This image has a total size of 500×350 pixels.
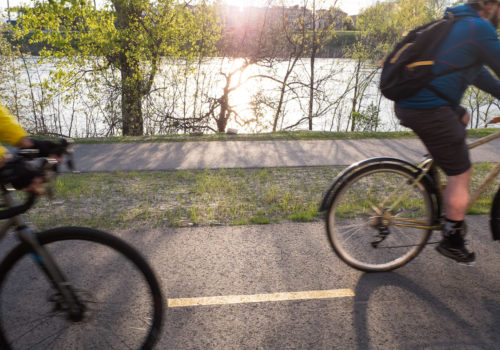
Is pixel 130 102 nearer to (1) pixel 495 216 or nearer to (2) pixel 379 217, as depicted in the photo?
(2) pixel 379 217

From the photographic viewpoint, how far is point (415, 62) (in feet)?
8.58

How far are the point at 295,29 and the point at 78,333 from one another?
13325mm

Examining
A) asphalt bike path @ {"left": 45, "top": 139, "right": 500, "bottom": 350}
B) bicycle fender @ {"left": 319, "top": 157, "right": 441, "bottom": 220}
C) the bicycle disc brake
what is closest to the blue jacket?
bicycle fender @ {"left": 319, "top": 157, "right": 441, "bottom": 220}

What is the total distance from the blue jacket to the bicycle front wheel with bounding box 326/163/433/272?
56cm

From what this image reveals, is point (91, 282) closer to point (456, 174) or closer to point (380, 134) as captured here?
point (456, 174)

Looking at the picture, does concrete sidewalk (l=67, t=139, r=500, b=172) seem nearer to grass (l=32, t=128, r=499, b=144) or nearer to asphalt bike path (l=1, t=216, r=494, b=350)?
grass (l=32, t=128, r=499, b=144)

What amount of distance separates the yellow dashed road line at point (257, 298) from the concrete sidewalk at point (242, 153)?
3.48 metres

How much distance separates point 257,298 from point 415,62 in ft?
6.35

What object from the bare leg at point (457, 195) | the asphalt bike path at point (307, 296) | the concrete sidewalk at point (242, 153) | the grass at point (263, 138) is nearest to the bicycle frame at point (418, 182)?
the bare leg at point (457, 195)

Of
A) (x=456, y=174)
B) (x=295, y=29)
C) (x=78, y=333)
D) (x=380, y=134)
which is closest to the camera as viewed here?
(x=78, y=333)

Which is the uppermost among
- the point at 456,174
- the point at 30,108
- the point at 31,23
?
the point at 31,23

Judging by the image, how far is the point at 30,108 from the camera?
1240 centimetres

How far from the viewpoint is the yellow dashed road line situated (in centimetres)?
280

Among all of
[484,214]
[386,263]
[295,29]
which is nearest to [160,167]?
[386,263]
